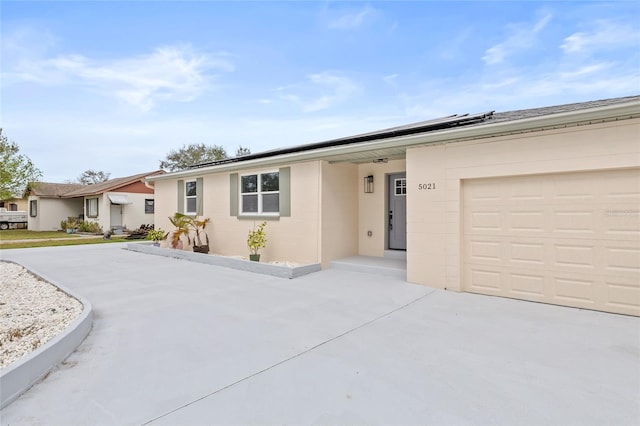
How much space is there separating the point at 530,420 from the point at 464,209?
166 inches

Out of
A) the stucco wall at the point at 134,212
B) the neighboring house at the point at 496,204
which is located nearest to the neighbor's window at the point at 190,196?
the neighboring house at the point at 496,204

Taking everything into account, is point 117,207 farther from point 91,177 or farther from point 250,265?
point 91,177

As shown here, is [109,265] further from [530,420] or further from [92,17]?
[530,420]

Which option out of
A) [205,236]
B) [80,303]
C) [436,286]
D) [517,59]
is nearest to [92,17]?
[205,236]

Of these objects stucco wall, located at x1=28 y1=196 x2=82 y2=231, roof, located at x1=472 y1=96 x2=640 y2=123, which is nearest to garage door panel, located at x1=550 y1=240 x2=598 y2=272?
roof, located at x1=472 y1=96 x2=640 y2=123

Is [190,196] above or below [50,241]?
above

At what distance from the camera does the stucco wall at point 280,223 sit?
A: 26.6 feet

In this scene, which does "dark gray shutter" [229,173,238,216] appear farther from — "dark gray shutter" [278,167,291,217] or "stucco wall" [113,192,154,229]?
"stucco wall" [113,192,154,229]

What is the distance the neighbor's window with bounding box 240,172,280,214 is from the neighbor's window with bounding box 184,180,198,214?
2.89 meters

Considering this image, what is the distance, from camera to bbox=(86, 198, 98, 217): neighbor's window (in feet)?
70.3

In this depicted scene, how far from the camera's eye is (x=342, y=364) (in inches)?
120

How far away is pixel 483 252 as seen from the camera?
5.72m

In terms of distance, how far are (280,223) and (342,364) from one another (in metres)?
6.09

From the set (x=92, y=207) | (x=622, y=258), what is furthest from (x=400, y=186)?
(x=92, y=207)
